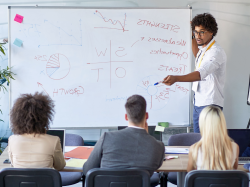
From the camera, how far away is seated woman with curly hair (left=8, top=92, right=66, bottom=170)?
1.70 m

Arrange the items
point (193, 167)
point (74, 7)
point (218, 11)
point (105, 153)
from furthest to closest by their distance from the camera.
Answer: point (218, 11) < point (74, 7) < point (193, 167) < point (105, 153)

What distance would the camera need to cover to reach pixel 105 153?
1639 mm

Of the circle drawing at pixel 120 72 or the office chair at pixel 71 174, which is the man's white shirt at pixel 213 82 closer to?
the circle drawing at pixel 120 72

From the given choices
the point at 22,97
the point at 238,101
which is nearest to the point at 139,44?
the point at 238,101

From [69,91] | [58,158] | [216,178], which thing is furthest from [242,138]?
[69,91]

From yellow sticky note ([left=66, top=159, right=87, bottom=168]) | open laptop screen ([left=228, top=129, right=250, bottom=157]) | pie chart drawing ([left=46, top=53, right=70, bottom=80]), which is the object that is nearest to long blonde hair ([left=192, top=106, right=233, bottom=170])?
open laptop screen ([left=228, top=129, right=250, bottom=157])

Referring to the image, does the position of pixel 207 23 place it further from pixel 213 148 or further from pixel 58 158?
pixel 58 158

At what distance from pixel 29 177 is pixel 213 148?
1.07m

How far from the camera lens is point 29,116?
68.4 inches

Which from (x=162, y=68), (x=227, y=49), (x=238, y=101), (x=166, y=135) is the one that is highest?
(x=227, y=49)

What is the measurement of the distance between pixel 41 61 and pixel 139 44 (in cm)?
116

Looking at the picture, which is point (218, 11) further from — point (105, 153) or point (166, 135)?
point (105, 153)

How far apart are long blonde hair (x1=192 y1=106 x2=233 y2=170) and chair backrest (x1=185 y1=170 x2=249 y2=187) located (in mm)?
97

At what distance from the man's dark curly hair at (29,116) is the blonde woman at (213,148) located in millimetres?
950
